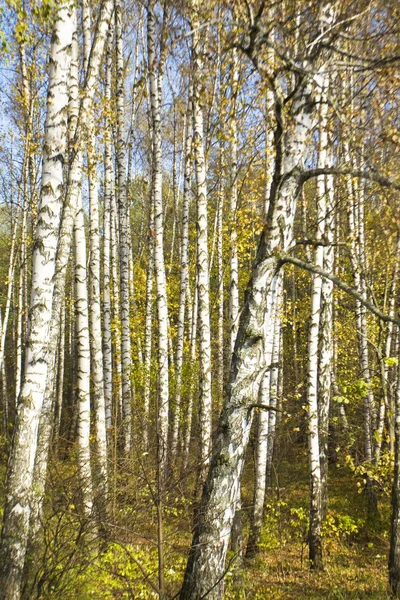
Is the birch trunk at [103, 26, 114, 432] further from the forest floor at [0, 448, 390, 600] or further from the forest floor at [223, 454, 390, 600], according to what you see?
the forest floor at [223, 454, 390, 600]

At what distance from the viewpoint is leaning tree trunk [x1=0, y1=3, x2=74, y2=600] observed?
3.82 meters

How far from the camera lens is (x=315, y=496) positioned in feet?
23.0

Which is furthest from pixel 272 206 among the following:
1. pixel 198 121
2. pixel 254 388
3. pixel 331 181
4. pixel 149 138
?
pixel 149 138

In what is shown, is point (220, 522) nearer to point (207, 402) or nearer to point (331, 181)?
point (207, 402)

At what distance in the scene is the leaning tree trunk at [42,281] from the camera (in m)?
3.82

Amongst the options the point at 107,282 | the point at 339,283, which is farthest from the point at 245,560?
the point at 107,282

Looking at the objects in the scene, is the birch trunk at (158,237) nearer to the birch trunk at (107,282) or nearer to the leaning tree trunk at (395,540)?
the birch trunk at (107,282)

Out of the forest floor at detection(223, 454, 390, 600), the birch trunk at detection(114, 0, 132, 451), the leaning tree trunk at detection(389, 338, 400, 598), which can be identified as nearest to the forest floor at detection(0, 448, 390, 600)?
the forest floor at detection(223, 454, 390, 600)

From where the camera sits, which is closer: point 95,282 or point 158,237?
point 95,282

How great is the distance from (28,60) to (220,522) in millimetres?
12906

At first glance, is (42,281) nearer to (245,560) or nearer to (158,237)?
(158,237)

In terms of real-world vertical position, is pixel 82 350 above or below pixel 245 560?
above

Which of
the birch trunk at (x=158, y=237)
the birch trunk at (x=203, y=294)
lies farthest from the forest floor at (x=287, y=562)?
the birch trunk at (x=158, y=237)

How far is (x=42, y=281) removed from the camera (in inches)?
160
